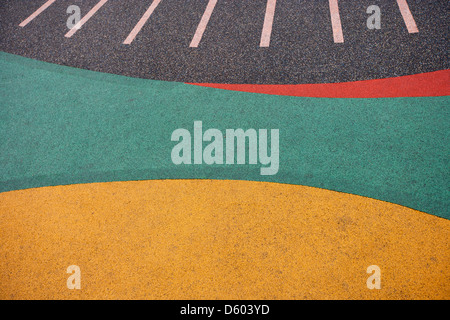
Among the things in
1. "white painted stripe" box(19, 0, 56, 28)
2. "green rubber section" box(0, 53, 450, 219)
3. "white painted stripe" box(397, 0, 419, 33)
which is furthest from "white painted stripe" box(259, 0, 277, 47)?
"white painted stripe" box(19, 0, 56, 28)

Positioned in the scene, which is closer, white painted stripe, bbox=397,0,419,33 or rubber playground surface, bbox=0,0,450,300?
rubber playground surface, bbox=0,0,450,300

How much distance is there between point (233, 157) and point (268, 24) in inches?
130

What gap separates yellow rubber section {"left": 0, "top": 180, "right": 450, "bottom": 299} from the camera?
2.81m

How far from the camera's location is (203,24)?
6.07 metres

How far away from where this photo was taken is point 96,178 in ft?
12.7

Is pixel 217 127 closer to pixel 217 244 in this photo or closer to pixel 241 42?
pixel 217 244

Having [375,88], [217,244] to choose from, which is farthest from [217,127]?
[375,88]

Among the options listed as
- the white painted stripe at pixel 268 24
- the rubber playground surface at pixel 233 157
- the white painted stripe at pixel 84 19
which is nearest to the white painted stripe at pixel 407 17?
the rubber playground surface at pixel 233 157

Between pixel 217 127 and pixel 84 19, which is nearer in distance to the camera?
pixel 217 127

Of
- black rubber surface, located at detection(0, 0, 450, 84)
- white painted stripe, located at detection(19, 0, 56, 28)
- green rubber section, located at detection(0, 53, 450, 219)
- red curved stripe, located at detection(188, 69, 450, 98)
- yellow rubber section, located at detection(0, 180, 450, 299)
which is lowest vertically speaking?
yellow rubber section, located at detection(0, 180, 450, 299)

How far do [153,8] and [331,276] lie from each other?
20.6ft

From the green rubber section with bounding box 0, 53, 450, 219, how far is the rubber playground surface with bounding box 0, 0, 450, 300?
24mm

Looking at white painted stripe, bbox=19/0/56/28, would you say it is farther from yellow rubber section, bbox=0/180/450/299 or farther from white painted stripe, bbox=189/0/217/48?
yellow rubber section, bbox=0/180/450/299
